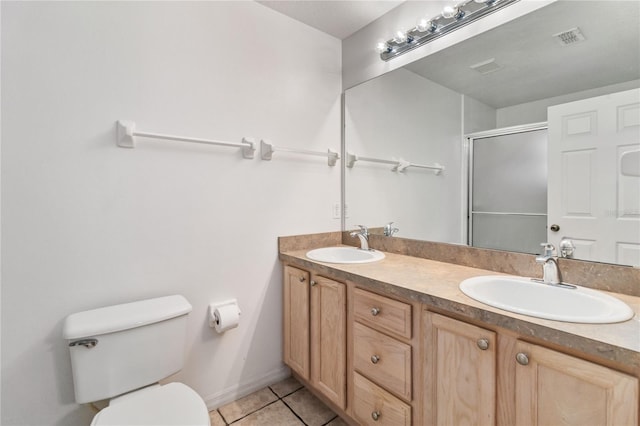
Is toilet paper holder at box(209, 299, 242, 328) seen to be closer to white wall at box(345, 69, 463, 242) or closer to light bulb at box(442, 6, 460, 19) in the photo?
white wall at box(345, 69, 463, 242)

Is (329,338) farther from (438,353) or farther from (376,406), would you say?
(438,353)

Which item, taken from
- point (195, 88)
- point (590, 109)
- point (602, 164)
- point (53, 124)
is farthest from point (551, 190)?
point (53, 124)

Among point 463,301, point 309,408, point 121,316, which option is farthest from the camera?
point 309,408

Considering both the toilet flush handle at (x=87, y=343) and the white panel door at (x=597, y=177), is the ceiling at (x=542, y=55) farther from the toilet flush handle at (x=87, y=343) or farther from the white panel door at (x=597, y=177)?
the toilet flush handle at (x=87, y=343)

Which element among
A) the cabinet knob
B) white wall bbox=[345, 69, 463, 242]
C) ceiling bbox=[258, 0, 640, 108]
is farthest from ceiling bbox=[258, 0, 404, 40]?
the cabinet knob

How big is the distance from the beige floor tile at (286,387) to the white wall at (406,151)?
44.1 inches

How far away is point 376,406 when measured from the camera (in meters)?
1.30

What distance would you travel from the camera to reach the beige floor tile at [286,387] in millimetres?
1806

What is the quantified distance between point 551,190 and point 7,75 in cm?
228

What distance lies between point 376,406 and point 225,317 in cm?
87

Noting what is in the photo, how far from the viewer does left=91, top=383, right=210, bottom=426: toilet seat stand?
1019 millimetres

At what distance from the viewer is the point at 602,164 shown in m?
1.12

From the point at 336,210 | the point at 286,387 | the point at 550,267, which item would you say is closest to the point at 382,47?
the point at 336,210

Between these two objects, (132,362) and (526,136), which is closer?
(132,362)
